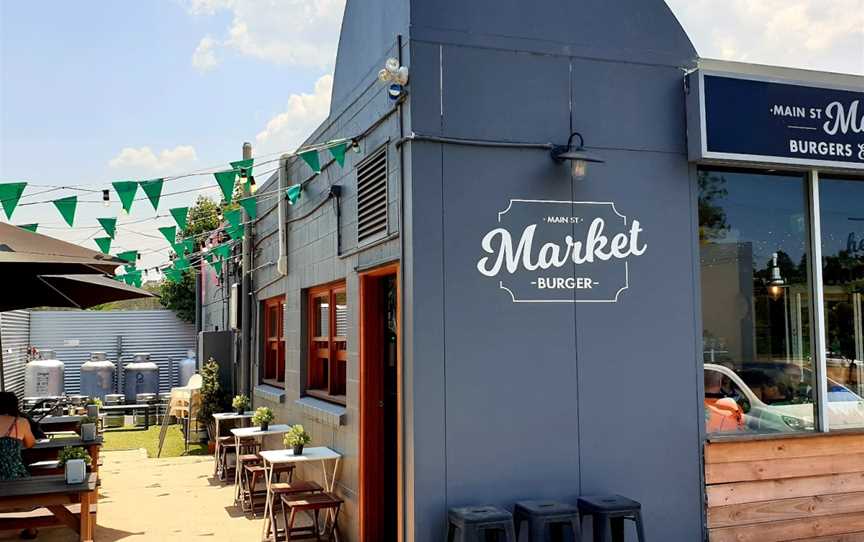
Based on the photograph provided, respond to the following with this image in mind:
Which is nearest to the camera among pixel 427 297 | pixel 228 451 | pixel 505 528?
pixel 505 528

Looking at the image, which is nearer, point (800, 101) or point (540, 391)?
point (540, 391)

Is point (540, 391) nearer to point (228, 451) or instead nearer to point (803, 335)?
point (803, 335)

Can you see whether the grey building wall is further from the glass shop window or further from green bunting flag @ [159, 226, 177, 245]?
green bunting flag @ [159, 226, 177, 245]

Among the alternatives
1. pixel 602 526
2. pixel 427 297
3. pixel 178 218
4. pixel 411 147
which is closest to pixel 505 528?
pixel 602 526

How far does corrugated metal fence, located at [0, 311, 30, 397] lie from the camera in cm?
1608

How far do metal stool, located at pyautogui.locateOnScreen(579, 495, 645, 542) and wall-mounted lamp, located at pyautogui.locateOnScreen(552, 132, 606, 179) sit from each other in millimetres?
2074

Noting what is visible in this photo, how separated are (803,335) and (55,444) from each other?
696cm

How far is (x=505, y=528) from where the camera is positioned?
14.6ft

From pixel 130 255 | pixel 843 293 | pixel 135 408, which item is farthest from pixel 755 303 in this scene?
pixel 135 408

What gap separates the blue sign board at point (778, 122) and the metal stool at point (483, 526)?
2816 mm

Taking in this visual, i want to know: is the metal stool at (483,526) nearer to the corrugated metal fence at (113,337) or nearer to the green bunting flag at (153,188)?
the green bunting flag at (153,188)

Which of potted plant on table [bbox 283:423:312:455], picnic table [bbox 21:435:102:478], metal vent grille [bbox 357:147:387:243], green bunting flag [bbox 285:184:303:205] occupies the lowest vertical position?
picnic table [bbox 21:435:102:478]

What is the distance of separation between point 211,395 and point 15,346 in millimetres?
7462

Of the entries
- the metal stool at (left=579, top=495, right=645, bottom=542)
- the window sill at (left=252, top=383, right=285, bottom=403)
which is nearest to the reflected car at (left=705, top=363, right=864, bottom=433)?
the metal stool at (left=579, top=495, right=645, bottom=542)
